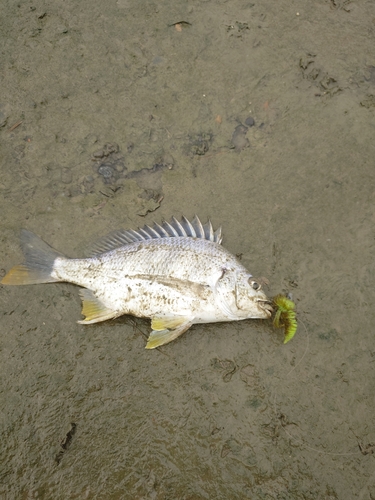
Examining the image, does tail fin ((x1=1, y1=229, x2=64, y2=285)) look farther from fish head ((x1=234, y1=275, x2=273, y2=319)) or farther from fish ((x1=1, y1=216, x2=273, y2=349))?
fish head ((x1=234, y1=275, x2=273, y2=319))

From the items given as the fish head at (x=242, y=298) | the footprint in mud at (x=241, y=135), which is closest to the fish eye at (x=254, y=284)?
the fish head at (x=242, y=298)

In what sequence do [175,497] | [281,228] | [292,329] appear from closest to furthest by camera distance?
[175,497]
[292,329]
[281,228]

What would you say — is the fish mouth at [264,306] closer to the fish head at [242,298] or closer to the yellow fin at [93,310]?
the fish head at [242,298]

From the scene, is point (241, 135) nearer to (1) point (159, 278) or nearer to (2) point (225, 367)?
(1) point (159, 278)

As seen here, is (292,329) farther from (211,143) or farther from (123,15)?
(123,15)

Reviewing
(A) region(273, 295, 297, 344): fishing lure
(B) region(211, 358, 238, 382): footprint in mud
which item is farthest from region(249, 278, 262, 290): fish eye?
(B) region(211, 358, 238, 382): footprint in mud

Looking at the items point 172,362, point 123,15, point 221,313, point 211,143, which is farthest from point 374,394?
point 123,15

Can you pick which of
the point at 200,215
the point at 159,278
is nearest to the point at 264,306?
the point at 159,278
